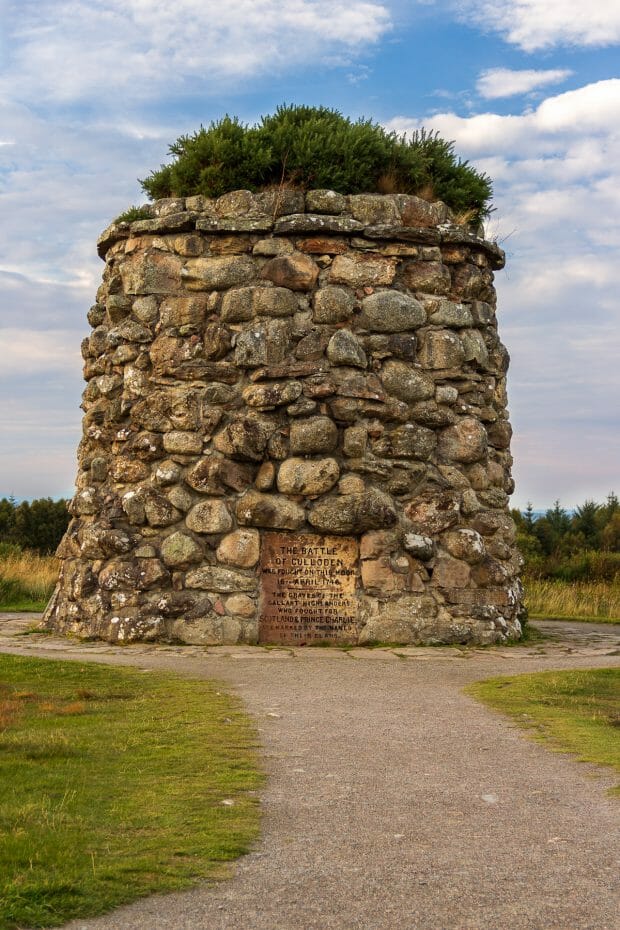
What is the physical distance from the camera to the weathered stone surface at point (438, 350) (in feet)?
39.2

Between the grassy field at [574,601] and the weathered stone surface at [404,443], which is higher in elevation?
the weathered stone surface at [404,443]

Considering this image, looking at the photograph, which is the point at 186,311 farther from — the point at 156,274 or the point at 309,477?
the point at 309,477

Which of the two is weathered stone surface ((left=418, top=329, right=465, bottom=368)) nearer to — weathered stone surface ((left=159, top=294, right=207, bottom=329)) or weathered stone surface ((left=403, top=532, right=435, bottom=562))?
weathered stone surface ((left=403, top=532, right=435, bottom=562))

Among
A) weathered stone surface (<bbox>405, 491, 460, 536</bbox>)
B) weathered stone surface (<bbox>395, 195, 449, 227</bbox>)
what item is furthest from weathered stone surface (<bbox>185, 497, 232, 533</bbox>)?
weathered stone surface (<bbox>395, 195, 449, 227</bbox>)

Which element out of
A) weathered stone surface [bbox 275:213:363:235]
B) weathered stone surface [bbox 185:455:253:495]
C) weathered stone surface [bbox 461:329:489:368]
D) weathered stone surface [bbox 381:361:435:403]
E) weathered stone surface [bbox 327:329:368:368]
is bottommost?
weathered stone surface [bbox 185:455:253:495]

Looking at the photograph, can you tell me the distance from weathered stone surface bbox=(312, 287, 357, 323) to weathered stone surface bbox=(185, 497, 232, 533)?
8.21 ft

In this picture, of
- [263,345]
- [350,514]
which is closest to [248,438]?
[263,345]

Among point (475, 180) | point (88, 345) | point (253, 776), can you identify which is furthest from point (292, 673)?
point (475, 180)

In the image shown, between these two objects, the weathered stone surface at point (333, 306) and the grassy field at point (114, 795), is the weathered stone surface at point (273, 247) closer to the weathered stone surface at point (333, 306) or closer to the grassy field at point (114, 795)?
the weathered stone surface at point (333, 306)

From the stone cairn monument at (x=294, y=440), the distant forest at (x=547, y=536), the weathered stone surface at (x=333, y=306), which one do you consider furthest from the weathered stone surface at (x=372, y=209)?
the distant forest at (x=547, y=536)

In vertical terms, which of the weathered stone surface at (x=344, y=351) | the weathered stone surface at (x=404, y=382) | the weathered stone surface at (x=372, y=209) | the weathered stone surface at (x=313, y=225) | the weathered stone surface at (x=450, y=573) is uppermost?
the weathered stone surface at (x=372, y=209)

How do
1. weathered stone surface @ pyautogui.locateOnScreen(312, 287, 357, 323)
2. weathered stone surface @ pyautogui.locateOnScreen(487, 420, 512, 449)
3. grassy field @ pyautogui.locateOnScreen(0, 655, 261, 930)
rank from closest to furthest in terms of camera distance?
grassy field @ pyautogui.locateOnScreen(0, 655, 261, 930) → weathered stone surface @ pyautogui.locateOnScreen(312, 287, 357, 323) → weathered stone surface @ pyautogui.locateOnScreen(487, 420, 512, 449)

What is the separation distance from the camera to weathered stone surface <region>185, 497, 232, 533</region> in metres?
Result: 11.3

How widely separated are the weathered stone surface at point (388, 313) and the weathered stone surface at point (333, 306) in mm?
197
